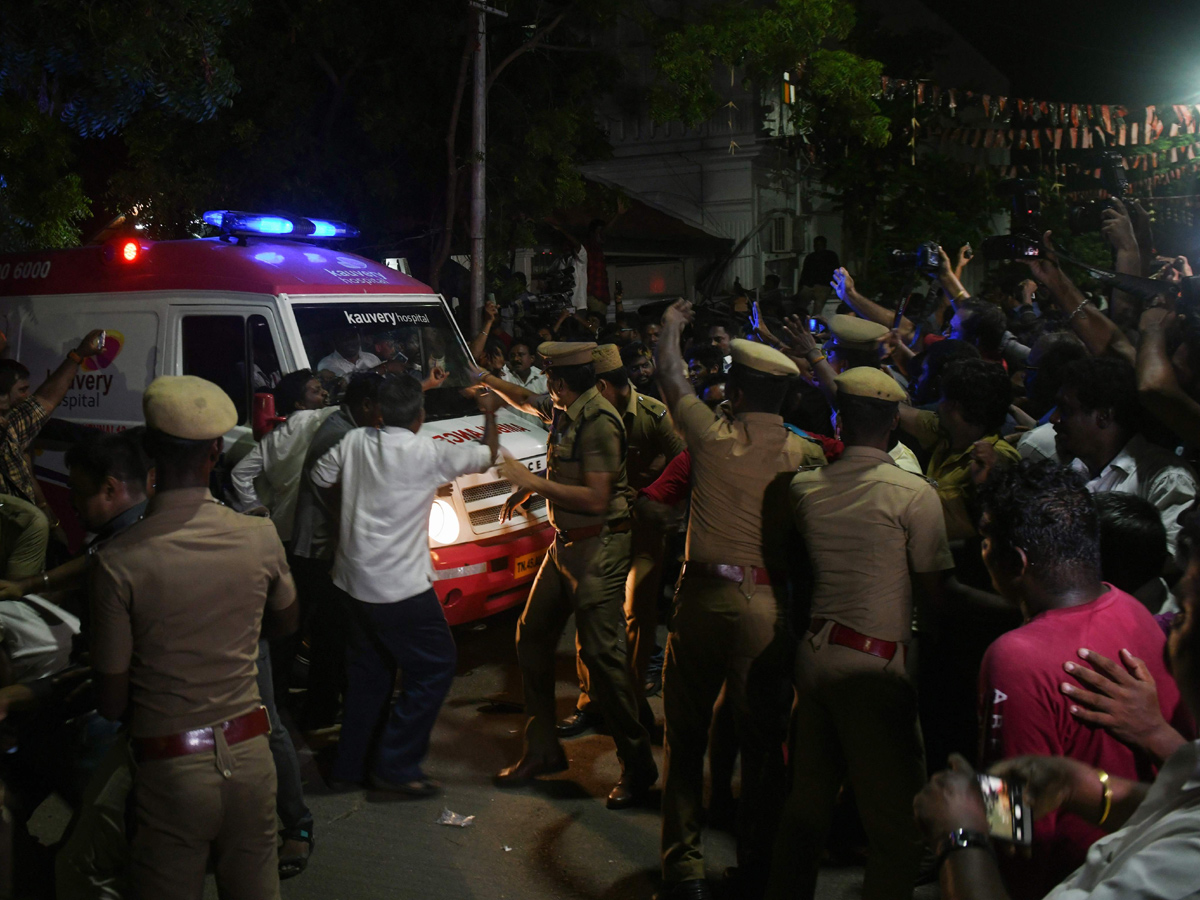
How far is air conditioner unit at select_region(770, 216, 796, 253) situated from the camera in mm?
24688

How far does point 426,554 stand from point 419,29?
10360 millimetres

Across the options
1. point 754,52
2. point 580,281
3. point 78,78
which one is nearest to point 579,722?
point 78,78

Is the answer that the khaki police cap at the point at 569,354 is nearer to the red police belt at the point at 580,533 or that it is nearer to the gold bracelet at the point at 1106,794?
the red police belt at the point at 580,533

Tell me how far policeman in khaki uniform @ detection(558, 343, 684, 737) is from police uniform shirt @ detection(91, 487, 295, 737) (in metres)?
2.16

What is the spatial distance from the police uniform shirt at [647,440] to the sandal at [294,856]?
241 centimetres

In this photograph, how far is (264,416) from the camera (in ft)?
18.4

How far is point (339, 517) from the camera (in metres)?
4.67

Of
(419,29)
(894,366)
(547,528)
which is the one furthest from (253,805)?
(419,29)

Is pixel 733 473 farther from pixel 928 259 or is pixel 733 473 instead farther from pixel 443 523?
pixel 928 259

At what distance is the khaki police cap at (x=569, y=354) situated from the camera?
Result: 474 centimetres

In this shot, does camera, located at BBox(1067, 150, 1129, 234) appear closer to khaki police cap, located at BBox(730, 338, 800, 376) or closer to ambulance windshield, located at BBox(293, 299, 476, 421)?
khaki police cap, located at BBox(730, 338, 800, 376)

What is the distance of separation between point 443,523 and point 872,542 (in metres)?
3.27

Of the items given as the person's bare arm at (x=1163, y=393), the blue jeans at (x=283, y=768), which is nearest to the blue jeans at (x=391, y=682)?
the blue jeans at (x=283, y=768)

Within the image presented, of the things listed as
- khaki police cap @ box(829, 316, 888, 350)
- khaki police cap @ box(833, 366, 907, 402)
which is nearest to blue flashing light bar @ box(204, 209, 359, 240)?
khaki police cap @ box(829, 316, 888, 350)
